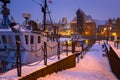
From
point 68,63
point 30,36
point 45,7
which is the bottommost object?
point 68,63

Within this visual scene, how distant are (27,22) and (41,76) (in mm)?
8835

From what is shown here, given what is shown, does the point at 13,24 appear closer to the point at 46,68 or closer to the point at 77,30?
the point at 46,68

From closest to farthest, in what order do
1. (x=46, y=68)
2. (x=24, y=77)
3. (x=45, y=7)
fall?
(x=24, y=77)
(x=46, y=68)
(x=45, y=7)

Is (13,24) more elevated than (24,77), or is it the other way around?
(13,24)

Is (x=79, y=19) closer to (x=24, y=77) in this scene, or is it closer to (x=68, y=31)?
(x=68, y=31)

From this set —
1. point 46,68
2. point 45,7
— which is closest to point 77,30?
point 45,7

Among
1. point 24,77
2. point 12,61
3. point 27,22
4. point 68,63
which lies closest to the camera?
point 24,77

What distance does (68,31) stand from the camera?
95875 millimetres

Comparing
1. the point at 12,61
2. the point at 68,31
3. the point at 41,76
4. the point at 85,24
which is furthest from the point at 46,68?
the point at 68,31

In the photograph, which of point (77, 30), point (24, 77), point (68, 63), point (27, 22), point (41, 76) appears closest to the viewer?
point (24, 77)

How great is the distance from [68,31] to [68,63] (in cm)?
7886

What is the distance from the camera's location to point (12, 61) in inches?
633

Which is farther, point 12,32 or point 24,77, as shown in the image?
point 12,32

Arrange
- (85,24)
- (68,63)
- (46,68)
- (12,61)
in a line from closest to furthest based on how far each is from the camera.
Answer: (46,68)
(12,61)
(68,63)
(85,24)
